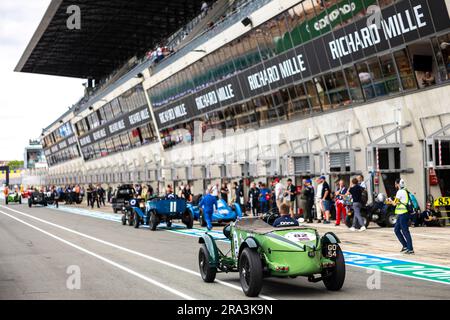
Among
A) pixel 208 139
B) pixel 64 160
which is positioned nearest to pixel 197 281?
pixel 208 139

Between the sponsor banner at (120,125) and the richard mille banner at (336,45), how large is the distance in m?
15.0

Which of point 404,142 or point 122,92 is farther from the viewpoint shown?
point 122,92

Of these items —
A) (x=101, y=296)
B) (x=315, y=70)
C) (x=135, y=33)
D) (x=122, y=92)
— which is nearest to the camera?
(x=101, y=296)

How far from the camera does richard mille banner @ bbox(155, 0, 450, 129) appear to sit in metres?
21.8

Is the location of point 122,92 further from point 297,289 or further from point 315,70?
point 297,289

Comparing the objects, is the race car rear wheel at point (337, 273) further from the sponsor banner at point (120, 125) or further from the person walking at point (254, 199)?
the sponsor banner at point (120, 125)

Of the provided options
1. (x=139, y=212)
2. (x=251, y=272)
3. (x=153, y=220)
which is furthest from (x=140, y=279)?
(x=139, y=212)

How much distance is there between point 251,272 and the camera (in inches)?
351

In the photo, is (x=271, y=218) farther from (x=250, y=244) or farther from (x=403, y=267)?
(x=403, y=267)

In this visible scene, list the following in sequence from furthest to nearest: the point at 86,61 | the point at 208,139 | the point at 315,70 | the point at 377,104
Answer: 1. the point at 86,61
2. the point at 208,139
3. the point at 315,70
4. the point at 377,104

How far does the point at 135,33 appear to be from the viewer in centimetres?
6988

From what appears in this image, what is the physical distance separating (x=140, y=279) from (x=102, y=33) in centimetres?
6190

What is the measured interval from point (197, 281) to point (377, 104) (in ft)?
55.4
